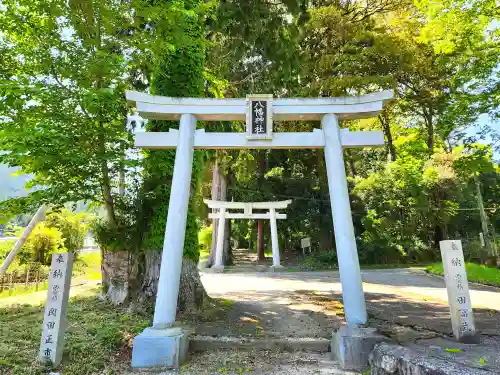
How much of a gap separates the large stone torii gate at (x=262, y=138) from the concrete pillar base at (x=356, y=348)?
50 cm

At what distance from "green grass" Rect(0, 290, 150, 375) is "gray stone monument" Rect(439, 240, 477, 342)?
420 centimetres

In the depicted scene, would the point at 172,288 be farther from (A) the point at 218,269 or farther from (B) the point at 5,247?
(B) the point at 5,247

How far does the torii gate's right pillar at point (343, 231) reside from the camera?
4.43 m

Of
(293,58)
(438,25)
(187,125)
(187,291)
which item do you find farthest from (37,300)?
(438,25)

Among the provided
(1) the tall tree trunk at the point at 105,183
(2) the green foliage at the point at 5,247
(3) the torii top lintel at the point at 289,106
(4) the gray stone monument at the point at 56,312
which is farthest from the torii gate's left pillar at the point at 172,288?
(2) the green foliage at the point at 5,247

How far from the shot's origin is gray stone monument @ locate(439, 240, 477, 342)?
4312 mm

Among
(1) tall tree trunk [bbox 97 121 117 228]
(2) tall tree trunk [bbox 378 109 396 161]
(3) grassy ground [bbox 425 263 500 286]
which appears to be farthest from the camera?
(2) tall tree trunk [bbox 378 109 396 161]

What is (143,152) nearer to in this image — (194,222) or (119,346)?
(194,222)

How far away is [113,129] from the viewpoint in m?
5.30

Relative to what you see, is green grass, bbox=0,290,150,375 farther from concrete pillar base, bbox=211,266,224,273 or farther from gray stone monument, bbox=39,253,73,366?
concrete pillar base, bbox=211,266,224,273

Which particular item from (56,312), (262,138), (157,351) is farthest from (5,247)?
(262,138)

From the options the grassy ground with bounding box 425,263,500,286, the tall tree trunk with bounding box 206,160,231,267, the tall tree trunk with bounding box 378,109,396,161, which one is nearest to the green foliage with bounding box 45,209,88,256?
the tall tree trunk with bounding box 206,160,231,267

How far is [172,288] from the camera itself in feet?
14.5

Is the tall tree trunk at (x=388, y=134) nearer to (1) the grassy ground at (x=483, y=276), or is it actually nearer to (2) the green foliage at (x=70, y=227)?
(1) the grassy ground at (x=483, y=276)
